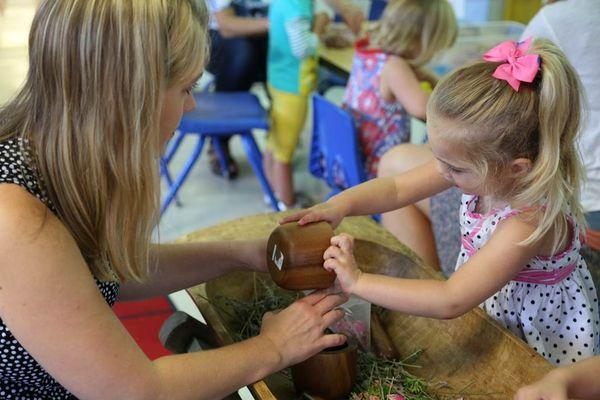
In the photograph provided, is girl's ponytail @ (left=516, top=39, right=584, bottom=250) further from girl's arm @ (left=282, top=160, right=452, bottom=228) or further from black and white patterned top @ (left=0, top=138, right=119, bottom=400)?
black and white patterned top @ (left=0, top=138, right=119, bottom=400)

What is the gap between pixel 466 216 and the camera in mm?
1316

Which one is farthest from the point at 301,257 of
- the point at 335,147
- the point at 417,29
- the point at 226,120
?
the point at 226,120

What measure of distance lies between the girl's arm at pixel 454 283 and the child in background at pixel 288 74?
170cm

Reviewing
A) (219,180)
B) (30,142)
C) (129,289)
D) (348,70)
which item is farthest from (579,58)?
(219,180)

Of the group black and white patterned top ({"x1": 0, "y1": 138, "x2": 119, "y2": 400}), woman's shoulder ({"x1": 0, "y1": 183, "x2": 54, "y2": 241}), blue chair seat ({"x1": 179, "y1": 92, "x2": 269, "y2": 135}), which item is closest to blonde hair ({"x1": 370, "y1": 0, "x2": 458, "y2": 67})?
blue chair seat ({"x1": 179, "y1": 92, "x2": 269, "y2": 135})

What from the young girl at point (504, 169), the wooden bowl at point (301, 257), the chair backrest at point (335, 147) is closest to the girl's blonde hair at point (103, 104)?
the wooden bowl at point (301, 257)

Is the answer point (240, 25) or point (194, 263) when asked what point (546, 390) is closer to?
point (194, 263)

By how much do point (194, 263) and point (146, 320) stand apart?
1.14m

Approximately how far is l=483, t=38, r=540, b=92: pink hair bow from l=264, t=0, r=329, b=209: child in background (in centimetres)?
155

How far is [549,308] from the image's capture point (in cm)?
127

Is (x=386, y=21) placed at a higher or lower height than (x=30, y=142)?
lower

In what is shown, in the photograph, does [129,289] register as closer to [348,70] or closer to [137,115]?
[137,115]

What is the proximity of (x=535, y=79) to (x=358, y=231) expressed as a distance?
1.71 ft

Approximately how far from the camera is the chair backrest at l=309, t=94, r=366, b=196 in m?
2.16
